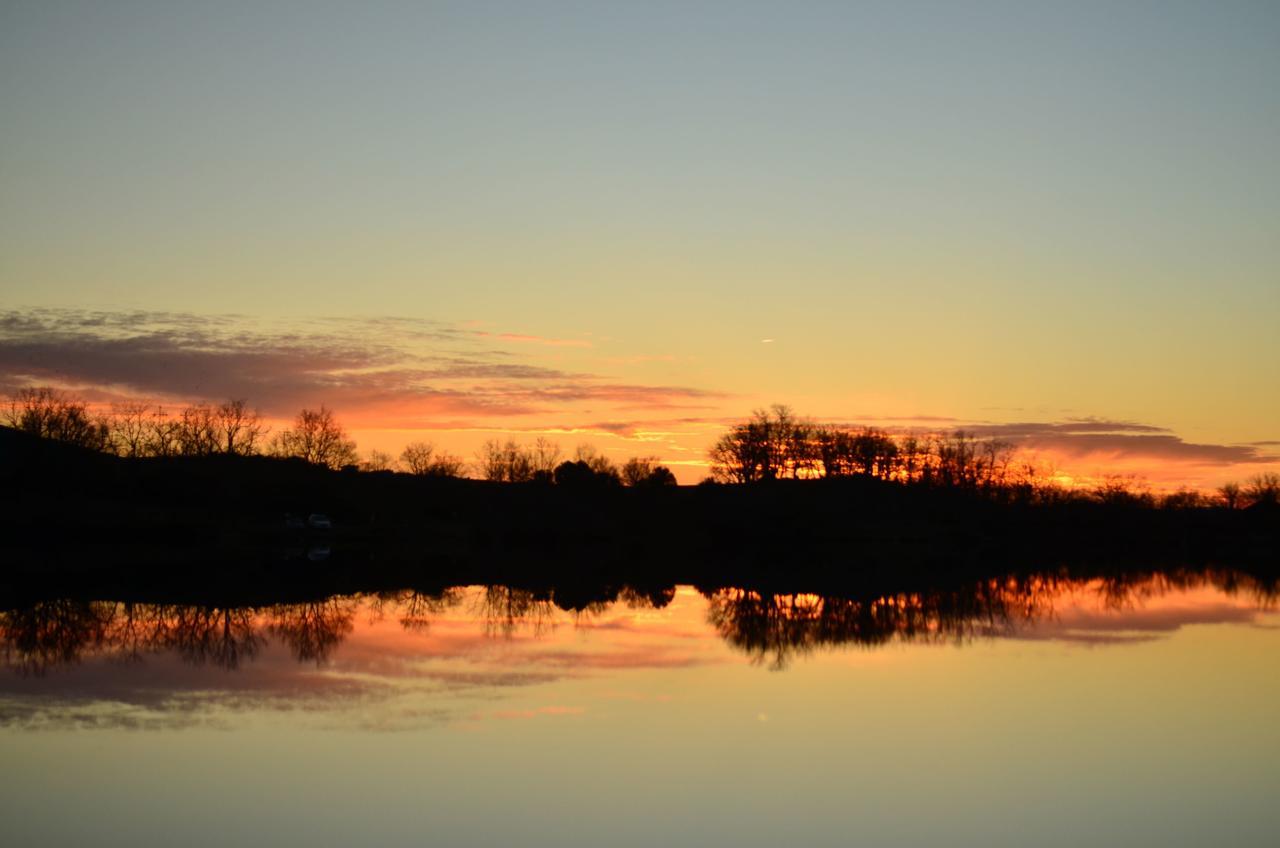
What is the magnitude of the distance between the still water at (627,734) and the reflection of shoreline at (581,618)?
0.69ft

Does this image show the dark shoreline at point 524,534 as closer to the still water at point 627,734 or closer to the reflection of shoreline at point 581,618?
the reflection of shoreline at point 581,618

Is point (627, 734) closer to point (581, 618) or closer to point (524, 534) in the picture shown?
point (581, 618)

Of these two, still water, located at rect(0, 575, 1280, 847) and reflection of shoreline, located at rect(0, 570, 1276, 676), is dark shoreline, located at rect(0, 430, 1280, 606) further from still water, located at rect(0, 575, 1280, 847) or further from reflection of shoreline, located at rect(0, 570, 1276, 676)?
still water, located at rect(0, 575, 1280, 847)

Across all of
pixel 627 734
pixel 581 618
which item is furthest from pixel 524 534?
pixel 627 734

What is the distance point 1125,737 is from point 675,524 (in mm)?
69744

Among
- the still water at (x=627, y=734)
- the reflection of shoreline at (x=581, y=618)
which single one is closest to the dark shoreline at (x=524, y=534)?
the reflection of shoreline at (x=581, y=618)

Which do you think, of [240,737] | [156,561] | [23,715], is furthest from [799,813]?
[156,561]

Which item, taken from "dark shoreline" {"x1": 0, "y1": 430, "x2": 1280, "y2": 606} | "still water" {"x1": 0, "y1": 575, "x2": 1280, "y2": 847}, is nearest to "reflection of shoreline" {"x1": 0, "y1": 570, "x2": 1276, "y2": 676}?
"still water" {"x1": 0, "y1": 575, "x2": 1280, "y2": 847}

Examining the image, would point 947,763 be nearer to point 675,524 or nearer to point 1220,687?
point 1220,687

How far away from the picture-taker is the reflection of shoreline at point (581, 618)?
22016mm

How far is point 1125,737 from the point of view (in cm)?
1479

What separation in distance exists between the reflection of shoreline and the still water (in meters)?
Result: 0.21

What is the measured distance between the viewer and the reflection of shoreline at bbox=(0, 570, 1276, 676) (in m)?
22.0

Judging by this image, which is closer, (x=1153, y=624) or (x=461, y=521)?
(x=1153, y=624)
